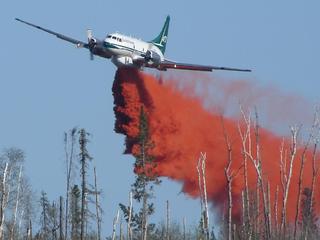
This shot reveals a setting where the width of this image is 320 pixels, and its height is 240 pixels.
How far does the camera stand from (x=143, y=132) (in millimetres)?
93875

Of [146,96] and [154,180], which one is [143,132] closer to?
[146,96]

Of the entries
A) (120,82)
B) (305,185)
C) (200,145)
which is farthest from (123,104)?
(305,185)

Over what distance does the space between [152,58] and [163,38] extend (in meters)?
10.4

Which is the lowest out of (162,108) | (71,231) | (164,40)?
(71,231)

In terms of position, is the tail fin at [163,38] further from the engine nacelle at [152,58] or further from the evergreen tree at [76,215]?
the evergreen tree at [76,215]

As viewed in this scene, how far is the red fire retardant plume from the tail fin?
221 inches

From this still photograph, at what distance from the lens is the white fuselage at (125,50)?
91.7 metres

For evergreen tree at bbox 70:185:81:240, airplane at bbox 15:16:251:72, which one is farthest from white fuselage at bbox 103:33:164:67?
evergreen tree at bbox 70:185:81:240

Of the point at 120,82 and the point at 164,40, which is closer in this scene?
the point at 120,82

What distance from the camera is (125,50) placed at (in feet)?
301

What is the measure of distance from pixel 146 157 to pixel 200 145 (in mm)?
4657

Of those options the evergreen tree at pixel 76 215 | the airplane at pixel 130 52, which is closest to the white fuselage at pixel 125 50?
the airplane at pixel 130 52

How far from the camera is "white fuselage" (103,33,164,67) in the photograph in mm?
91669

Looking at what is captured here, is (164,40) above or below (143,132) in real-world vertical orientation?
above
